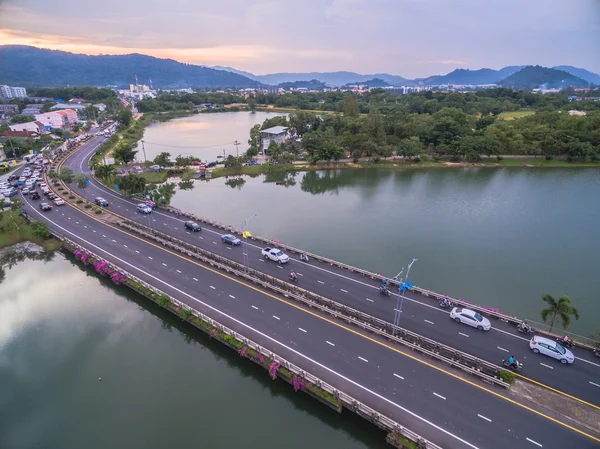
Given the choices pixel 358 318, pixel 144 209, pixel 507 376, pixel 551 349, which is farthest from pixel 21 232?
pixel 551 349

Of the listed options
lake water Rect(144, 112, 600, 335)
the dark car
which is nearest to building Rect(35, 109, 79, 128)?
lake water Rect(144, 112, 600, 335)

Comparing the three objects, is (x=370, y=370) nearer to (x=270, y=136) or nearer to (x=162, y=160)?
(x=162, y=160)

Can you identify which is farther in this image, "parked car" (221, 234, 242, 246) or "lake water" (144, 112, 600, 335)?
"parked car" (221, 234, 242, 246)

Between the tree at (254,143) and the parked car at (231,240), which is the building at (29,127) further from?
the parked car at (231,240)

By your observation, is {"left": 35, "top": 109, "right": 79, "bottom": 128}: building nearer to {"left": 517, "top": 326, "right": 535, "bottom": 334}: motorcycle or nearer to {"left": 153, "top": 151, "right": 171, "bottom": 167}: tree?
{"left": 153, "top": 151, "right": 171, "bottom": 167}: tree

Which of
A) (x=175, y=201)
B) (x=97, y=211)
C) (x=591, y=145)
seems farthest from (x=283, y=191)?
(x=591, y=145)

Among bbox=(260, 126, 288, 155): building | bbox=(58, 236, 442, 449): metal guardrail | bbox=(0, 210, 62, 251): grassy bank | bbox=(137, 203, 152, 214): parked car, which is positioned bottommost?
bbox=(0, 210, 62, 251): grassy bank

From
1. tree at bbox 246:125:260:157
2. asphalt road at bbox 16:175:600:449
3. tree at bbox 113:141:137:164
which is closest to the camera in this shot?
asphalt road at bbox 16:175:600:449

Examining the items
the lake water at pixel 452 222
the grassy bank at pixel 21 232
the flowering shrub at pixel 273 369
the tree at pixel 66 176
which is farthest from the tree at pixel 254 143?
the flowering shrub at pixel 273 369
